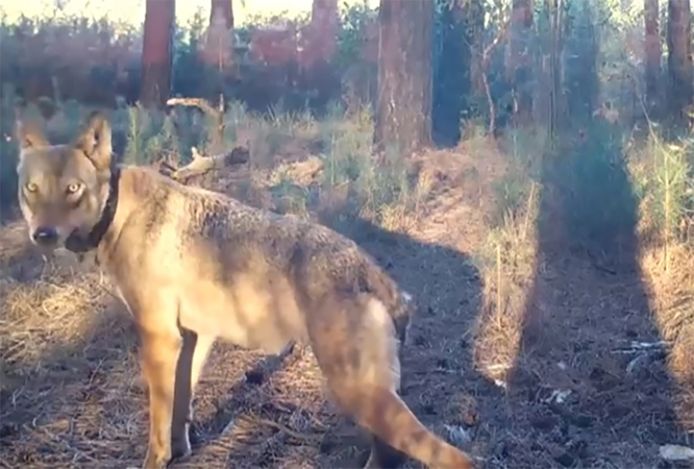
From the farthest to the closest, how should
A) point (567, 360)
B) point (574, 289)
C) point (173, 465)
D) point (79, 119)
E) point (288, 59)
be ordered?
point (288, 59) → point (574, 289) → point (567, 360) → point (79, 119) → point (173, 465)

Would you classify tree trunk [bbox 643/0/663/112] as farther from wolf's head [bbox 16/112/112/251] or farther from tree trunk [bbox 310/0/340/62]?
wolf's head [bbox 16/112/112/251]

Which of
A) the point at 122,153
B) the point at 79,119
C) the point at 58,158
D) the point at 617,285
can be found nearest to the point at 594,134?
the point at 617,285

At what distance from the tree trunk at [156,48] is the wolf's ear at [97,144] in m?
1.77

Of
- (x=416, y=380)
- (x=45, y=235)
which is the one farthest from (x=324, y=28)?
(x=45, y=235)

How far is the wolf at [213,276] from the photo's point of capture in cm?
413

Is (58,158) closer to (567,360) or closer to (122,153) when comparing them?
(122,153)

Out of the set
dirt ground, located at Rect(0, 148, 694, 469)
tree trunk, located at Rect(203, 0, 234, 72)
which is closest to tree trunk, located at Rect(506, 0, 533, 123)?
dirt ground, located at Rect(0, 148, 694, 469)

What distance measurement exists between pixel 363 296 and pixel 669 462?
5.07 ft

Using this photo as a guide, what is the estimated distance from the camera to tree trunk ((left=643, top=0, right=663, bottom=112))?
8.44 m

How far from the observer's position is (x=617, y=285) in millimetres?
6684

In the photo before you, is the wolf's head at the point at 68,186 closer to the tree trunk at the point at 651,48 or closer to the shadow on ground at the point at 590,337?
the shadow on ground at the point at 590,337

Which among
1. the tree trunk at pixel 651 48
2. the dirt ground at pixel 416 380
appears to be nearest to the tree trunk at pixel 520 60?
the tree trunk at pixel 651 48

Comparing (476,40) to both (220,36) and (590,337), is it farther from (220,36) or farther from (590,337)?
(590,337)

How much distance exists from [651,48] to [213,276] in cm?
527
